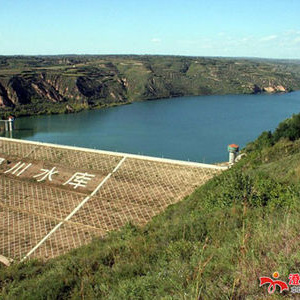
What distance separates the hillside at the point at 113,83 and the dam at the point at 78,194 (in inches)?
1066

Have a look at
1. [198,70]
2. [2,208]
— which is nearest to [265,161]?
[2,208]

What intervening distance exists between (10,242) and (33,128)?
24551 millimetres

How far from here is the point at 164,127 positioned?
31.9 m

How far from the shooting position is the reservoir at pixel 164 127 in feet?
79.7

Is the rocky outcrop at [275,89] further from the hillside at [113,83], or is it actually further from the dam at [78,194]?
the dam at [78,194]

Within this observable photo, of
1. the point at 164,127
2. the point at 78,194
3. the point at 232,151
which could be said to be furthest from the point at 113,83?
the point at 78,194

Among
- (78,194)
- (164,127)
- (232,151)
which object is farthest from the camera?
(164,127)

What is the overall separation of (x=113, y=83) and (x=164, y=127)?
28605mm

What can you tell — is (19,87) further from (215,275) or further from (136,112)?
(215,275)

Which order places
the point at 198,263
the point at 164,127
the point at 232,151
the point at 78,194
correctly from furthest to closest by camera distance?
the point at 164,127 < the point at 232,151 < the point at 78,194 < the point at 198,263

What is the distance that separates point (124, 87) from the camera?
58562 mm

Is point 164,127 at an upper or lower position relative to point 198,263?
lower

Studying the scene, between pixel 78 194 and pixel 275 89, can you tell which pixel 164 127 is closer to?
pixel 78 194

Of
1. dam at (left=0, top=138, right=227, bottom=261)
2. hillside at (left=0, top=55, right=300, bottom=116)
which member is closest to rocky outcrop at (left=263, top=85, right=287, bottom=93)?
hillside at (left=0, top=55, right=300, bottom=116)
